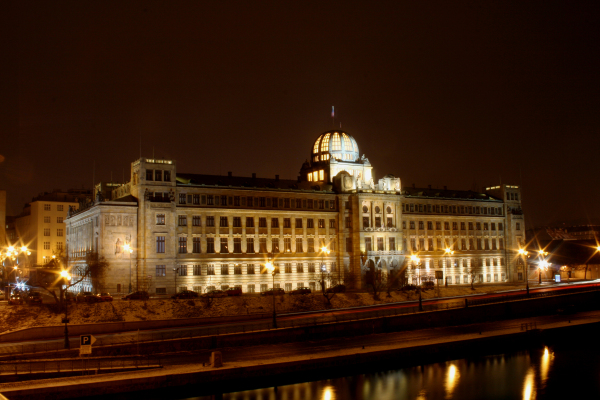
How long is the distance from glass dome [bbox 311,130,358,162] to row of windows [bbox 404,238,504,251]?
20.2 m

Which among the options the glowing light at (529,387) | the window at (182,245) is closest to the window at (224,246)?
the window at (182,245)

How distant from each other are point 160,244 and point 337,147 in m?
45.3

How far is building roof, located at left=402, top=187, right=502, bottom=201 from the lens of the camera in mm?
131550

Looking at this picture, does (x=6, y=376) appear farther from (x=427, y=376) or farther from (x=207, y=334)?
(x=427, y=376)

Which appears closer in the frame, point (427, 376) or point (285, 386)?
point (285, 386)

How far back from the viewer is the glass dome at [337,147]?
5025 inches

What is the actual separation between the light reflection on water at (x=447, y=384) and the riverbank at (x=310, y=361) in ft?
2.56

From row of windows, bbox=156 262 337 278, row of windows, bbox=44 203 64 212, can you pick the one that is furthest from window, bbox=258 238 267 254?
row of windows, bbox=44 203 64 212

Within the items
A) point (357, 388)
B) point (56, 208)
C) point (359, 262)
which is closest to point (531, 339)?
point (357, 388)

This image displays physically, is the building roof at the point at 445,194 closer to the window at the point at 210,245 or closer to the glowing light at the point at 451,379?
the window at the point at 210,245

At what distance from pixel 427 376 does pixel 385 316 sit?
41.9 ft

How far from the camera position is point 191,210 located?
100 m

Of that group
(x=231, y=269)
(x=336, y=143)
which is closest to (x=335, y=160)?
(x=336, y=143)

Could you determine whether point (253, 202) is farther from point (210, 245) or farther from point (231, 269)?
point (231, 269)
